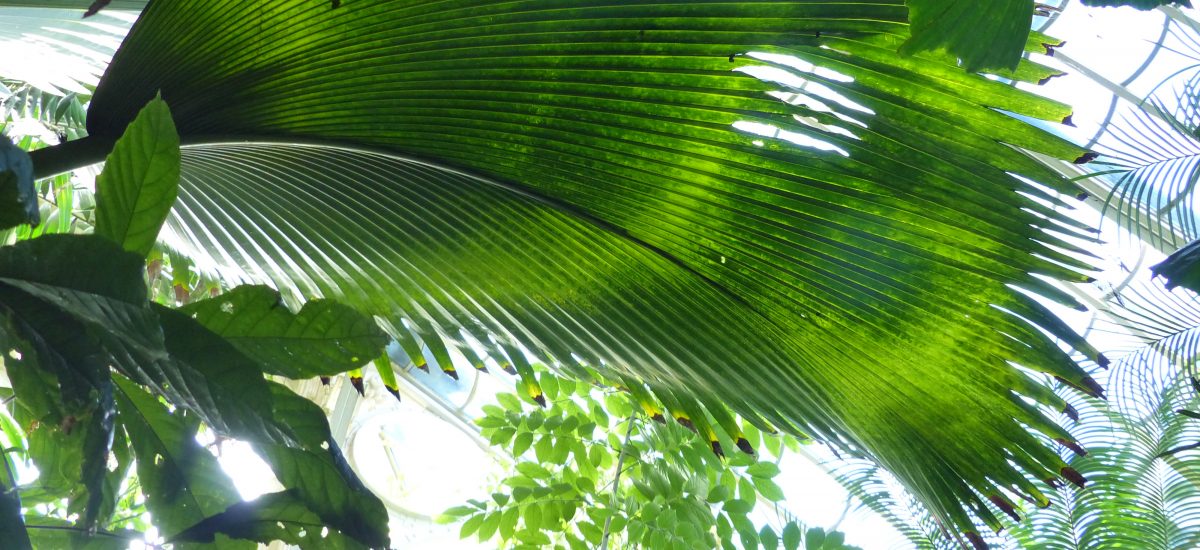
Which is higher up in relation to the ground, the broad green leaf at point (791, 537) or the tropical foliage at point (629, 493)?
the broad green leaf at point (791, 537)

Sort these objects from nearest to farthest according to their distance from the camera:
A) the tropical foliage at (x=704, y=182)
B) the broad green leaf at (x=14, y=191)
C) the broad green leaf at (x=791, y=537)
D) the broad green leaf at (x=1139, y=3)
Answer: the broad green leaf at (x=14, y=191) → the broad green leaf at (x=1139, y=3) → the tropical foliage at (x=704, y=182) → the broad green leaf at (x=791, y=537)

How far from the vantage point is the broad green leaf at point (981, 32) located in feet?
1.79

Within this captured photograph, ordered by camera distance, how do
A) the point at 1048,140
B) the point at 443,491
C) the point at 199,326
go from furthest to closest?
1. the point at 443,491
2. the point at 1048,140
3. the point at 199,326

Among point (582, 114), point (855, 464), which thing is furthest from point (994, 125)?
point (855, 464)

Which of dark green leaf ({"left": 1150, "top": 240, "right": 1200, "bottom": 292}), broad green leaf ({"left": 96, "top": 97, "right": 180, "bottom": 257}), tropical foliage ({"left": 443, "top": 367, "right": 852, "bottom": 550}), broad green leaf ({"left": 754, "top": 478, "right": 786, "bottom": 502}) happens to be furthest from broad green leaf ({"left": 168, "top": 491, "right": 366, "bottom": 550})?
broad green leaf ({"left": 754, "top": 478, "right": 786, "bottom": 502})

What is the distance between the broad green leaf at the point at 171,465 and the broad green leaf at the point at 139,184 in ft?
0.31

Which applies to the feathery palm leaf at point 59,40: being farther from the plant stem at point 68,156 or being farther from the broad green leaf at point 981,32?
the broad green leaf at point 981,32

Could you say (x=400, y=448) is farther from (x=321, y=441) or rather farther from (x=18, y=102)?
(x=321, y=441)

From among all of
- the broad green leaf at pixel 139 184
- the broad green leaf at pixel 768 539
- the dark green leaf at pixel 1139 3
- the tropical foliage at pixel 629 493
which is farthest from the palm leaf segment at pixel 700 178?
the broad green leaf at pixel 768 539

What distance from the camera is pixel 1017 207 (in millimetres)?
717

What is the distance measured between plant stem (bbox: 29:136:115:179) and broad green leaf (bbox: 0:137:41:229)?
0.28 metres

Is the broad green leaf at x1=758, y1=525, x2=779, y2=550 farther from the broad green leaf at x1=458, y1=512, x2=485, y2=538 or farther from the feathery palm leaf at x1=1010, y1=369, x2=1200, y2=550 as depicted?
the feathery palm leaf at x1=1010, y1=369, x2=1200, y2=550

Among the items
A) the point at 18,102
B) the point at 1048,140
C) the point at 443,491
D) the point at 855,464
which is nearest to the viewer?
the point at 1048,140

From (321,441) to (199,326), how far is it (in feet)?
0.35
